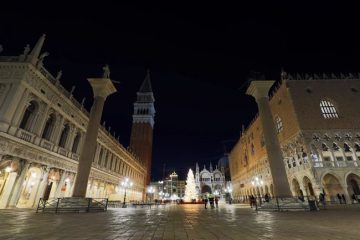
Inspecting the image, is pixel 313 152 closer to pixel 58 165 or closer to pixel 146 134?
pixel 58 165

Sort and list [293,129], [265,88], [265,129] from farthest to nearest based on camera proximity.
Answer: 1. [293,129]
2. [265,88]
3. [265,129]

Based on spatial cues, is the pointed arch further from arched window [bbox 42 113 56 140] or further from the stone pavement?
the stone pavement

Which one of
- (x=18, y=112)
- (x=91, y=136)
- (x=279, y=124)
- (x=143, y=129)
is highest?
(x=143, y=129)

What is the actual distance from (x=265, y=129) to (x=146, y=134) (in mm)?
53714

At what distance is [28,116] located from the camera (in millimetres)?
17172

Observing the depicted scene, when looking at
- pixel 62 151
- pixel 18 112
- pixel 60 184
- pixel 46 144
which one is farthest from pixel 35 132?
pixel 60 184

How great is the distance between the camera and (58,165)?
19688 millimetres

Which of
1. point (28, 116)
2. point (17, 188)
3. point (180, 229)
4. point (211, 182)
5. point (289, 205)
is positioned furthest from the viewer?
point (211, 182)

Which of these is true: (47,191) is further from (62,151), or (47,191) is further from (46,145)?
(46,145)

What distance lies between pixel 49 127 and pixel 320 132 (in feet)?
120

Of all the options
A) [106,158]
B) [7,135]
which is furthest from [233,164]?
[7,135]

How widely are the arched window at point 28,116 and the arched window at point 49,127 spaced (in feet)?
7.05

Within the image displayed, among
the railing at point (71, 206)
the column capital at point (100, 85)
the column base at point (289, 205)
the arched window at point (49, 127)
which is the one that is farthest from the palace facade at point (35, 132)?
the column base at point (289, 205)

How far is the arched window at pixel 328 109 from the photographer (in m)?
30.2
